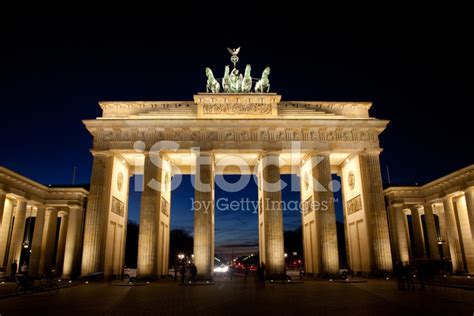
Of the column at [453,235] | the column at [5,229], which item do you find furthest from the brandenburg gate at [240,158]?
the column at [5,229]

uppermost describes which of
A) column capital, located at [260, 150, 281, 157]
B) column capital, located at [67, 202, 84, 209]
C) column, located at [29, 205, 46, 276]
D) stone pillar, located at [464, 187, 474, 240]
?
column capital, located at [260, 150, 281, 157]

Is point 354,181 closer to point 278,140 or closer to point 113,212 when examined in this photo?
point 278,140

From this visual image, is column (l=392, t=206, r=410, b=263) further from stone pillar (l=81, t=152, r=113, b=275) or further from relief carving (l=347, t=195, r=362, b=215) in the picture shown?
stone pillar (l=81, t=152, r=113, b=275)

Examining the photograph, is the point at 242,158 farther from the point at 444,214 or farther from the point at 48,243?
the point at 48,243

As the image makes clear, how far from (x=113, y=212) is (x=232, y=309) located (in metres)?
22.1

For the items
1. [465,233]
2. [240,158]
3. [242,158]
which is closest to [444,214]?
[465,233]

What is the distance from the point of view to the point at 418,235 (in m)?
37.9

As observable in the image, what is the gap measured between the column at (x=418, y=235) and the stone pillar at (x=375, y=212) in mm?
10752

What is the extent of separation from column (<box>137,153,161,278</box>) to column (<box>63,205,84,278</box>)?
8945mm

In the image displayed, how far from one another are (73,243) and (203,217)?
583 inches

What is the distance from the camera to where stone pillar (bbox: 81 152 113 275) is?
90.0 feet

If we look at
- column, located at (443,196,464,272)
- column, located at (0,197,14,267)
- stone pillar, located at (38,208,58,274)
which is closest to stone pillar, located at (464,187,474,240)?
column, located at (443,196,464,272)

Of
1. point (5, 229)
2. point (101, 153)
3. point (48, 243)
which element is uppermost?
point (101, 153)

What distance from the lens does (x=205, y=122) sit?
3044 centimetres
